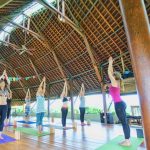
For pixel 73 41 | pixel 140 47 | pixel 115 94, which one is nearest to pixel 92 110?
pixel 73 41

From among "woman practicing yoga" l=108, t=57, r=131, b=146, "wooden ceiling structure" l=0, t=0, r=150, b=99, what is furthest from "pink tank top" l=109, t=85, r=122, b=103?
"wooden ceiling structure" l=0, t=0, r=150, b=99

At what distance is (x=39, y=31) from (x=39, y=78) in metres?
3.71

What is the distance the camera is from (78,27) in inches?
296

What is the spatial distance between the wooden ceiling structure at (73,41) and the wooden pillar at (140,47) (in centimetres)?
487

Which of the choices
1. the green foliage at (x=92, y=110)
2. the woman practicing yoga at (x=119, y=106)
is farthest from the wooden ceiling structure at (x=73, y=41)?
the woman practicing yoga at (x=119, y=106)

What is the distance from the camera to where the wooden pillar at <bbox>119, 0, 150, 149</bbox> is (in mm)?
1083

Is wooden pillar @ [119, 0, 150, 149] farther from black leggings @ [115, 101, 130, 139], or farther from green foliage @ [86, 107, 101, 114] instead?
green foliage @ [86, 107, 101, 114]

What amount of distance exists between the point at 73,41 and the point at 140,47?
25.1 ft

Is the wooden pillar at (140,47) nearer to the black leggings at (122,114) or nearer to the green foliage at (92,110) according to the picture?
the black leggings at (122,114)

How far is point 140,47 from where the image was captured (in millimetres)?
1154

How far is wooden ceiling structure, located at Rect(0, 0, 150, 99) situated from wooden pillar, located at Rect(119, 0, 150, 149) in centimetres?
487

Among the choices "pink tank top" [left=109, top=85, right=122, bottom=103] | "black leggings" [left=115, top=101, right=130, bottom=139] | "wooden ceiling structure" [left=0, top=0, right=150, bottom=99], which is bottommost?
"black leggings" [left=115, top=101, right=130, bottom=139]

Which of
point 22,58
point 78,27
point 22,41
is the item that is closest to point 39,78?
point 22,58

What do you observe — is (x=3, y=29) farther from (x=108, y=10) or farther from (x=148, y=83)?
(x=148, y=83)
